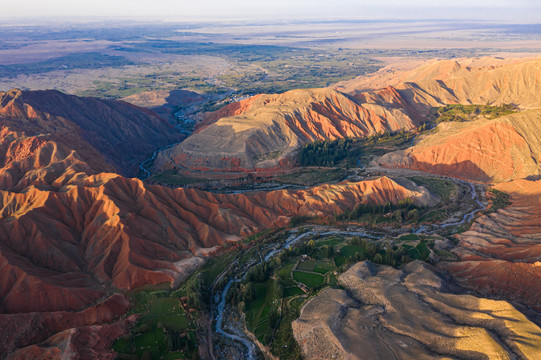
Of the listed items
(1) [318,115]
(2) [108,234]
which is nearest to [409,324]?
(2) [108,234]

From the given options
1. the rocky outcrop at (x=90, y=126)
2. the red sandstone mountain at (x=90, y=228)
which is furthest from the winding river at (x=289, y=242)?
the rocky outcrop at (x=90, y=126)

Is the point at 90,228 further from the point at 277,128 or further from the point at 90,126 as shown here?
the point at 90,126

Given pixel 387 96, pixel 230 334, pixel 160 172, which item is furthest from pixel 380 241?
pixel 387 96

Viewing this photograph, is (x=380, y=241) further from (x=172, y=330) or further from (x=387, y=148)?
(x=387, y=148)

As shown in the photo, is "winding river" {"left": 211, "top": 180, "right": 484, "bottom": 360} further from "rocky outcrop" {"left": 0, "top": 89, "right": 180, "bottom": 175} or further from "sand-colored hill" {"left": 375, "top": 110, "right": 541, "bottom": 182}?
"rocky outcrop" {"left": 0, "top": 89, "right": 180, "bottom": 175}

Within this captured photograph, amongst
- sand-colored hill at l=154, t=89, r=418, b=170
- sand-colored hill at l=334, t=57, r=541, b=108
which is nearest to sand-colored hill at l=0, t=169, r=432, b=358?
sand-colored hill at l=154, t=89, r=418, b=170

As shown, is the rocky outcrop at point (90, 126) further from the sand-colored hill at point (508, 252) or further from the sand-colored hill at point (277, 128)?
the sand-colored hill at point (508, 252)
